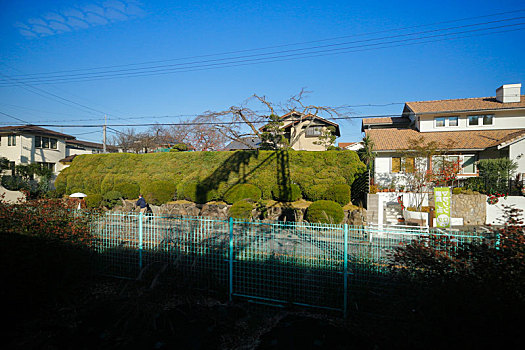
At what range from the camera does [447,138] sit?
720 inches

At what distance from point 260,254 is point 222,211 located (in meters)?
9.40

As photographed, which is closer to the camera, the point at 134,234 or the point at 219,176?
the point at 134,234

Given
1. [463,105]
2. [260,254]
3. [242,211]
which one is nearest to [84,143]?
[242,211]

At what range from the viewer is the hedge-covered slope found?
14.7 meters

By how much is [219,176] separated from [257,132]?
5501 millimetres

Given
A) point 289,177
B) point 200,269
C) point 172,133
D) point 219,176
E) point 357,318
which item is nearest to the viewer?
point 357,318

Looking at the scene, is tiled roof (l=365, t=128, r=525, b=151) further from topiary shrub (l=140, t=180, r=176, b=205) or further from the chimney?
topiary shrub (l=140, t=180, r=176, b=205)

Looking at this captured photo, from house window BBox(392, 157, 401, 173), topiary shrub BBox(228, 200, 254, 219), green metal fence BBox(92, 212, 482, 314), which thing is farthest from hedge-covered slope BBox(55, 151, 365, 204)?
green metal fence BBox(92, 212, 482, 314)

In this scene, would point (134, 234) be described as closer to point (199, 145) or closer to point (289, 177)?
point (289, 177)

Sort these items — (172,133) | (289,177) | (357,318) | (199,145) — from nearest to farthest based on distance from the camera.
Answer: (357,318), (289,177), (199,145), (172,133)

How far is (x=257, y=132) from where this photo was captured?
66.3ft

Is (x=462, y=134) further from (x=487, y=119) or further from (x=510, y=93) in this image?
(x=510, y=93)

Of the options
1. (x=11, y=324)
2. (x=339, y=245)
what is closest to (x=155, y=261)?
(x=11, y=324)

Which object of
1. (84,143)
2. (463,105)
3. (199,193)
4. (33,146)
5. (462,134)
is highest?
(463,105)
